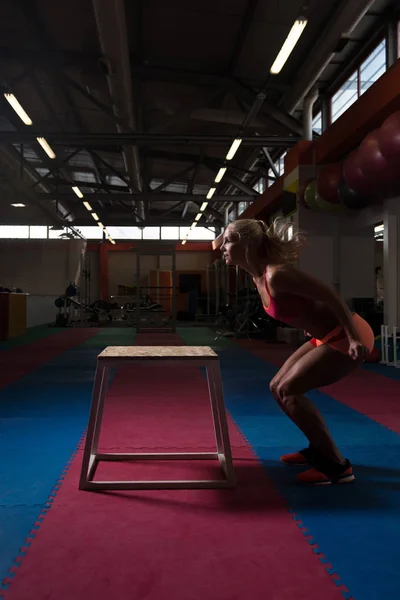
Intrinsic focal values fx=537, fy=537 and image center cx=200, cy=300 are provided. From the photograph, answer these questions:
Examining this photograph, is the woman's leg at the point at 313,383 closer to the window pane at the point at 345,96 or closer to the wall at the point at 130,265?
the window pane at the point at 345,96

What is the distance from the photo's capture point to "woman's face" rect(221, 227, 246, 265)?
8.95ft

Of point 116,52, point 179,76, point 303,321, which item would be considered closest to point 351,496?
point 303,321

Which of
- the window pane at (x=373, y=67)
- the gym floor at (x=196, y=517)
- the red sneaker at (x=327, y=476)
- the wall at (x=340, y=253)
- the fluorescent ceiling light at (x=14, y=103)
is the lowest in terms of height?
the gym floor at (x=196, y=517)

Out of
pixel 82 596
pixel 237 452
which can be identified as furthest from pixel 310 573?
pixel 237 452

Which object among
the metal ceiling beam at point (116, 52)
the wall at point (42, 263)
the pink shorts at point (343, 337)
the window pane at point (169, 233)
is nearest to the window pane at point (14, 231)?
the wall at point (42, 263)

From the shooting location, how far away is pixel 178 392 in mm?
5605

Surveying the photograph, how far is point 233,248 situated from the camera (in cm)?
274

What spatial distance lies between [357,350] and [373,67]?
907 cm

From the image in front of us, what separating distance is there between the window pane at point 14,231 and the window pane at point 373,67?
18.6m

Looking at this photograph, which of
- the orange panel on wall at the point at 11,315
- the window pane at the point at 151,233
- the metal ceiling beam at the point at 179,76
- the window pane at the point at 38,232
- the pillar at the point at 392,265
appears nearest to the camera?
the pillar at the point at 392,265

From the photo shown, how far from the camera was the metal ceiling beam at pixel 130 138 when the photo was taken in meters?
11.3

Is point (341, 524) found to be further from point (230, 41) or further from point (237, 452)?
point (230, 41)

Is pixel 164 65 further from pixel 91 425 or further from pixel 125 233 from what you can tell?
pixel 125 233

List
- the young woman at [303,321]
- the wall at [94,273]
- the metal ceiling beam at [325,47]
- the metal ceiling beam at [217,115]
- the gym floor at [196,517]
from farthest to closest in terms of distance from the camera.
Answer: the wall at [94,273] → the metal ceiling beam at [217,115] → the metal ceiling beam at [325,47] → the young woman at [303,321] → the gym floor at [196,517]
